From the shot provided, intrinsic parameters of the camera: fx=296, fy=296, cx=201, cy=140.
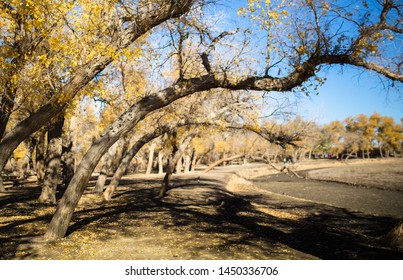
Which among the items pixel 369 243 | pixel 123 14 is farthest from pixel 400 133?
pixel 123 14

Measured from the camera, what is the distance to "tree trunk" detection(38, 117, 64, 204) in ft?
43.9

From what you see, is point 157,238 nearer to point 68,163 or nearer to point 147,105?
point 147,105

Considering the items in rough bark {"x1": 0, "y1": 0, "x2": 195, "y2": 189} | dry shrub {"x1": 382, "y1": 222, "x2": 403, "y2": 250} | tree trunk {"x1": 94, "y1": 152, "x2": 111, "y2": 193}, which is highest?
rough bark {"x1": 0, "y1": 0, "x2": 195, "y2": 189}

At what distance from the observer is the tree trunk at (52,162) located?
13391 mm

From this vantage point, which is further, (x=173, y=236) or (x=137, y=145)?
(x=137, y=145)

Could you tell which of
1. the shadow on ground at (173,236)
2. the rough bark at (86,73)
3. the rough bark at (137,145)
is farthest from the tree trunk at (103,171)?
the rough bark at (86,73)

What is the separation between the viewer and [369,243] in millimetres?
10445

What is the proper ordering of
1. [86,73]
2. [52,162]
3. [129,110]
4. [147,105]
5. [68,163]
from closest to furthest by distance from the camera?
[86,73]
[129,110]
[147,105]
[52,162]
[68,163]

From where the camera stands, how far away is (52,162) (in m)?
13.3

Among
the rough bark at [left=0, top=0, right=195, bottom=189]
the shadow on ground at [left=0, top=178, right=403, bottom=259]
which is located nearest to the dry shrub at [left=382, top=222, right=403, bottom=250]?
the shadow on ground at [left=0, top=178, right=403, bottom=259]

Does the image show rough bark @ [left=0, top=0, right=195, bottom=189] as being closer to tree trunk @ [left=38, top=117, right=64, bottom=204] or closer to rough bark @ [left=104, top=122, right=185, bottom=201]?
tree trunk @ [left=38, top=117, right=64, bottom=204]

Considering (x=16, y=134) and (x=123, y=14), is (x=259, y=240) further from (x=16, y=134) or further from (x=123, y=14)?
(x=123, y=14)

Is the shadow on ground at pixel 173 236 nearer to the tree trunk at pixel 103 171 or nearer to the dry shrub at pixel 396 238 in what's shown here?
the dry shrub at pixel 396 238

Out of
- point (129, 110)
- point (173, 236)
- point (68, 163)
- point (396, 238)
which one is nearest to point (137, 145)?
point (68, 163)
